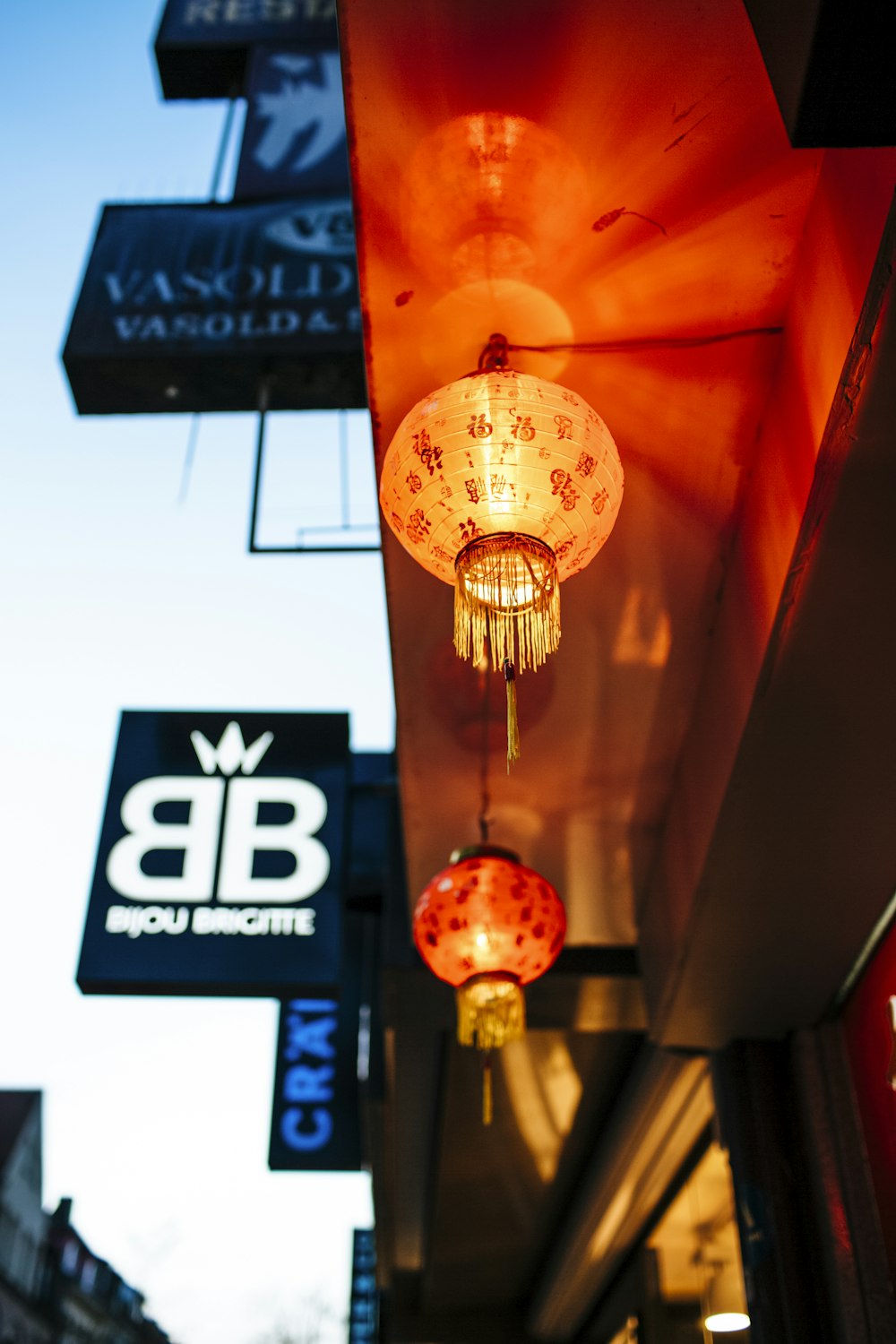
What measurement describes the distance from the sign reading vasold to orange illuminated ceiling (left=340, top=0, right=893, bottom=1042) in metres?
1.45

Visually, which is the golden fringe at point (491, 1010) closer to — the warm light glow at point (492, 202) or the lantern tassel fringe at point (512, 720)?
the lantern tassel fringe at point (512, 720)

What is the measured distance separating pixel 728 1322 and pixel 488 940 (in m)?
2.29

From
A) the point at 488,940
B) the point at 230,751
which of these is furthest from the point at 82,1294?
the point at 488,940

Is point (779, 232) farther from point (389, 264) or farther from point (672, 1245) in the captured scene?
point (672, 1245)

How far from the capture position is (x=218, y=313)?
231 inches

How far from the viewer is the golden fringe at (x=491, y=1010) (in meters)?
3.92

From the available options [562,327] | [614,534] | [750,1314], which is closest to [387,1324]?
[750,1314]

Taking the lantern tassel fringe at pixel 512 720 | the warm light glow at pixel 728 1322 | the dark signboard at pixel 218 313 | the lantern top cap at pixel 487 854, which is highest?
the dark signboard at pixel 218 313

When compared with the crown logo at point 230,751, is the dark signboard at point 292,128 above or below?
above

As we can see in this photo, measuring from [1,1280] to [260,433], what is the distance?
2871 cm

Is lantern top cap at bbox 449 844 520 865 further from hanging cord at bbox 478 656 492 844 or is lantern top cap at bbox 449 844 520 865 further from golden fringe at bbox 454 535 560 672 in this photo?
golden fringe at bbox 454 535 560 672

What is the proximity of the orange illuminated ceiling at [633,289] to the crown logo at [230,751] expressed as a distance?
1.74 metres

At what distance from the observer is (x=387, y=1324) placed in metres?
11.2

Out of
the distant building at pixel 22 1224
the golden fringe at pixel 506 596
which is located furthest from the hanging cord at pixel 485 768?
the distant building at pixel 22 1224
